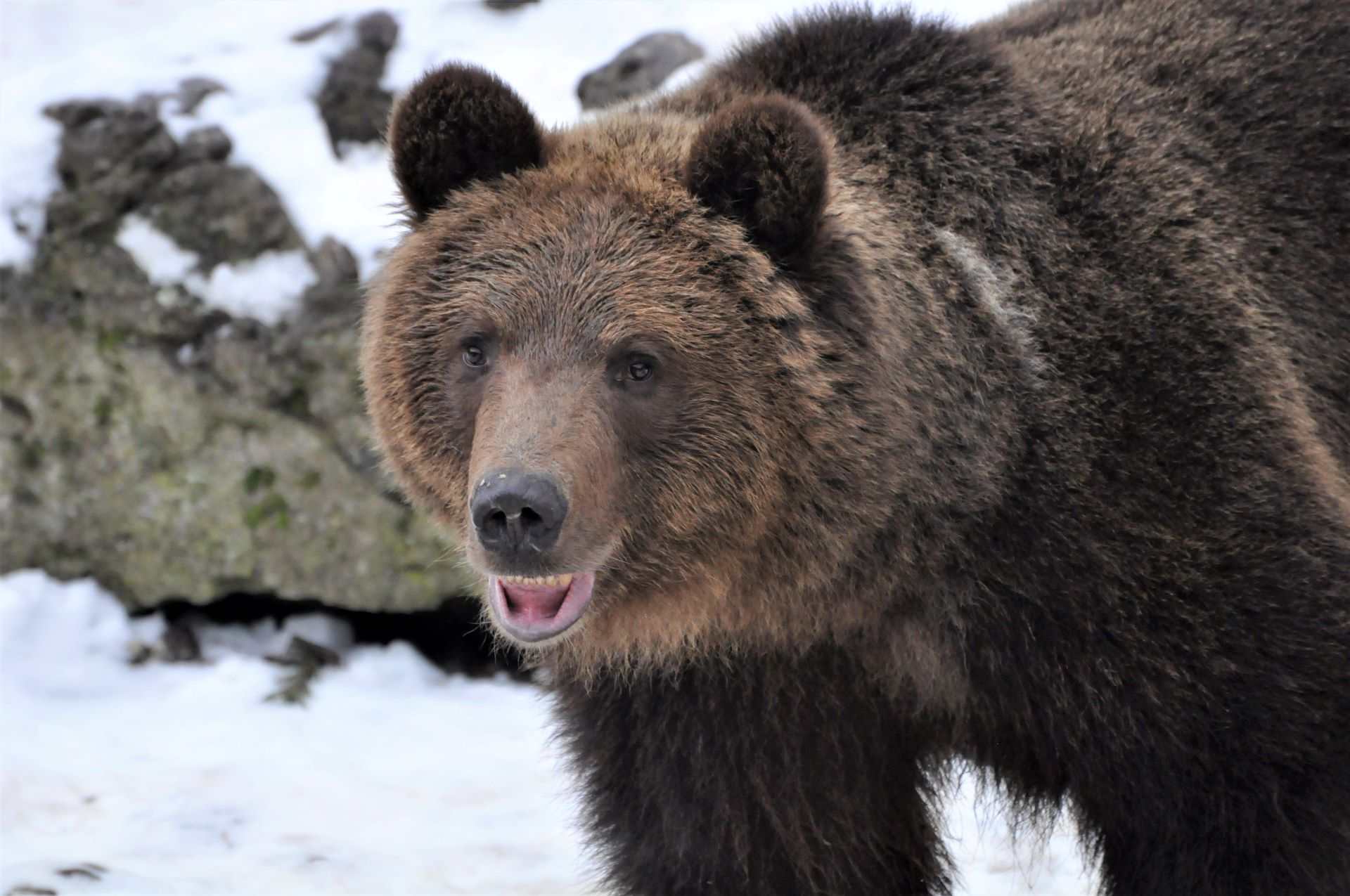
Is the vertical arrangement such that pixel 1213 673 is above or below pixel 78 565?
above

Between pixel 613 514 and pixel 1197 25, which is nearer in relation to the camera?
pixel 613 514

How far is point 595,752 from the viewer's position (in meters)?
4.55

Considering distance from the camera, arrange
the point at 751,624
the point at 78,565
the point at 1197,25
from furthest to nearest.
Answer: the point at 78,565
the point at 1197,25
the point at 751,624

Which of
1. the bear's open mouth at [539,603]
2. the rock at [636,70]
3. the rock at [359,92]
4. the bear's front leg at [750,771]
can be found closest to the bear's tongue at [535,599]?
the bear's open mouth at [539,603]

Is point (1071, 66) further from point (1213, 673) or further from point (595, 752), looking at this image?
point (595, 752)

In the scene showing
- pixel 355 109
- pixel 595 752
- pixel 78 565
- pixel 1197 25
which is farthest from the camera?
pixel 355 109

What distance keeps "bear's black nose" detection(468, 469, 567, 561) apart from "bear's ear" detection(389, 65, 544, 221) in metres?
1.05

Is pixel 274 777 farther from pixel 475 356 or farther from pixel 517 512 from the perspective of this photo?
pixel 517 512

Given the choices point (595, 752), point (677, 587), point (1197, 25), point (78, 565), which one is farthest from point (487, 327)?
point (78, 565)

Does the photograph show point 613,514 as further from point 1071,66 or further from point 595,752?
point 1071,66

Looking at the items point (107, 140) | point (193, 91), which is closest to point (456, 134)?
point (107, 140)

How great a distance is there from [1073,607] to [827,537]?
2.18 ft

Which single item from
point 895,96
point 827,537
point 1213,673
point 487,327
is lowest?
point 1213,673

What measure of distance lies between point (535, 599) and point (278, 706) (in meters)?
3.68
